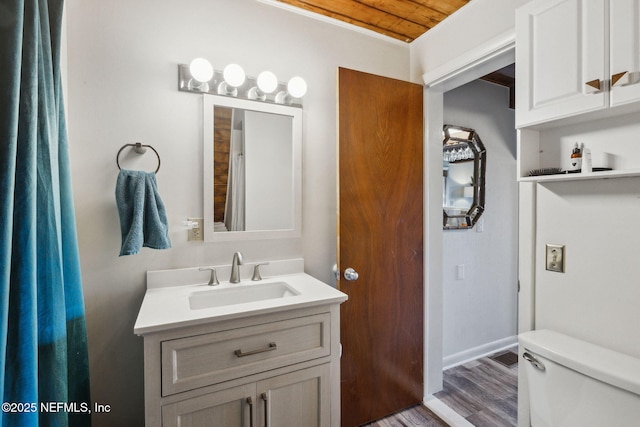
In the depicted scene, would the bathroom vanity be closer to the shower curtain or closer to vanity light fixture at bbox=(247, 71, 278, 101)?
the shower curtain

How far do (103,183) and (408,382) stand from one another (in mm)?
2047

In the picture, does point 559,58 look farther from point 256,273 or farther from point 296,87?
point 256,273

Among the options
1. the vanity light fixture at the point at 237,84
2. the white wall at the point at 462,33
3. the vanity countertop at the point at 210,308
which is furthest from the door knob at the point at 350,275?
the white wall at the point at 462,33

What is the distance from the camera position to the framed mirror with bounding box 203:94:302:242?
1.59m

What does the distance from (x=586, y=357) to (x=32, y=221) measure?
1771 mm

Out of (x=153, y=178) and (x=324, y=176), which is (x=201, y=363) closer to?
(x=153, y=178)

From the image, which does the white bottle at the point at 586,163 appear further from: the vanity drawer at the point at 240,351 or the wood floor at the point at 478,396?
the wood floor at the point at 478,396

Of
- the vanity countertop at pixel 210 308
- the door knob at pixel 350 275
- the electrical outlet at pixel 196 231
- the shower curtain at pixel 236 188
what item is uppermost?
the shower curtain at pixel 236 188

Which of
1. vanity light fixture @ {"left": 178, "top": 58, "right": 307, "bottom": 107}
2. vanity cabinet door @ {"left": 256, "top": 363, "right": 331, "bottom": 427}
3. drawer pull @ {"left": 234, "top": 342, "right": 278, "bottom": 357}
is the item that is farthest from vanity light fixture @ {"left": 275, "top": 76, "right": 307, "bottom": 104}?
vanity cabinet door @ {"left": 256, "top": 363, "right": 331, "bottom": 427}

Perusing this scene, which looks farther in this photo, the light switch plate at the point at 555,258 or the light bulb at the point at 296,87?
the light bulb at the point at 296,87

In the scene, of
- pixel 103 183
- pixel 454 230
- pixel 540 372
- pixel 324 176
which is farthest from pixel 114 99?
pixel 454 230

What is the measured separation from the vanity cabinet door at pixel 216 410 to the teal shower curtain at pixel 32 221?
0.33 metres

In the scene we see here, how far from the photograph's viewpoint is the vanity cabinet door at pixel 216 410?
1088 mm

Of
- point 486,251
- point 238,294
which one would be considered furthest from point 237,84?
point 486,251
